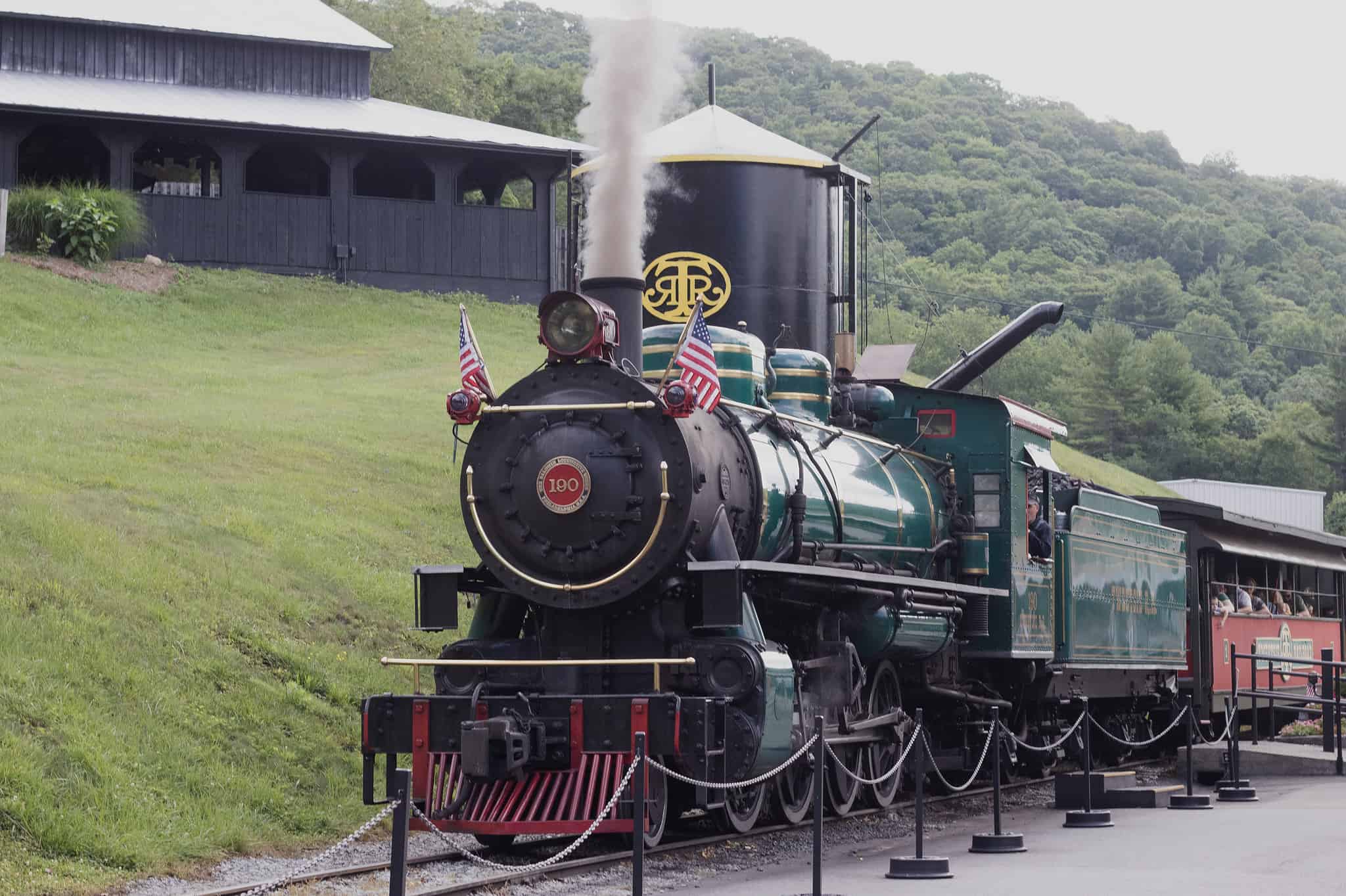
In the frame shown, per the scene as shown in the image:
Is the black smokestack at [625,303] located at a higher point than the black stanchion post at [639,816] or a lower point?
higher

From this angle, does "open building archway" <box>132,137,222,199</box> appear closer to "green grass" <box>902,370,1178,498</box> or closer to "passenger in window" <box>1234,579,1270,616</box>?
"green grass" <box>902,370,1178,498</box>

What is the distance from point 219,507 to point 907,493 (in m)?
6.68

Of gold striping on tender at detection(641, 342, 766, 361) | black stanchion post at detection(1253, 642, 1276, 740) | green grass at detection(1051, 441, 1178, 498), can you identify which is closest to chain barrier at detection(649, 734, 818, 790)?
gold striping on tender at detection(641, 342, 766, 361)

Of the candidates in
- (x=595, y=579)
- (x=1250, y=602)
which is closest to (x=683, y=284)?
(x=595, y=579)

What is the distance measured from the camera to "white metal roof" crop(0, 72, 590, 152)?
33.2m

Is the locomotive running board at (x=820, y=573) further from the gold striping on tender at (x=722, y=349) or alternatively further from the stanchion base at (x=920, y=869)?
the stanchion base at (x=920, y=869)

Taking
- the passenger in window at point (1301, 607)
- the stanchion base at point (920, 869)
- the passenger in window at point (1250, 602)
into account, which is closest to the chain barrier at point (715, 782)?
the stanchion base at point (920, 869)

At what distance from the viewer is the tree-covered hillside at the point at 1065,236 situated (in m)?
78.9

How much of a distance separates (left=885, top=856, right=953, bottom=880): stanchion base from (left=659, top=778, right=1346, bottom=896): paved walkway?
0.08 meters

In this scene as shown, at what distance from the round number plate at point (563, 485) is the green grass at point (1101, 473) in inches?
1065

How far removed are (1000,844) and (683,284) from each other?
25.6ft

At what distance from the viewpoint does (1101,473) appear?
41.8m

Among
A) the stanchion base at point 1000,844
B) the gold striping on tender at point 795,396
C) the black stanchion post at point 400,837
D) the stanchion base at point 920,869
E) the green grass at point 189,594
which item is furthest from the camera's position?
the gold striping on tender at point 795,396

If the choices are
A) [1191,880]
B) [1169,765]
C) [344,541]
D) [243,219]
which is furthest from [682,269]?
[243,219]
